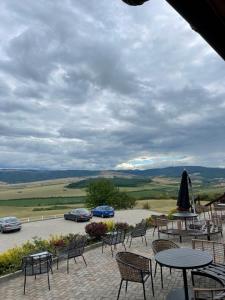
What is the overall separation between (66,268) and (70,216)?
21.2 m

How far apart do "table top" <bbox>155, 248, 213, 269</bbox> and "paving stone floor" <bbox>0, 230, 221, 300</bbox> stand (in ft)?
3.97

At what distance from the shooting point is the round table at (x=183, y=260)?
6688 mm

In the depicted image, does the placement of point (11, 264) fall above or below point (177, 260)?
below

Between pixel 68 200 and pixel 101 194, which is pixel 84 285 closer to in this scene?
pixel 101 194

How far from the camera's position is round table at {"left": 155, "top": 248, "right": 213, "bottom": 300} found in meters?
6.69

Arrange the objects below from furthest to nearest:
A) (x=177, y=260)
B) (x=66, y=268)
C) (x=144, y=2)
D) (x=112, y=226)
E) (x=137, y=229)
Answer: (x=112, y=226) < (x=137, y=229) < (x=66, y=268) < (x=177, y=260) < (x=144, y=2)

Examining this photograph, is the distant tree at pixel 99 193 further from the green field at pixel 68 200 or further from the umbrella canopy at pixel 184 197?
the umbrella canopy at pixel 184 197

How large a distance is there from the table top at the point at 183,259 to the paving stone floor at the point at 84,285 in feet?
3.97

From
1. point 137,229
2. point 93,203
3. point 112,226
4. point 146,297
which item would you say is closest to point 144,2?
point 146,297

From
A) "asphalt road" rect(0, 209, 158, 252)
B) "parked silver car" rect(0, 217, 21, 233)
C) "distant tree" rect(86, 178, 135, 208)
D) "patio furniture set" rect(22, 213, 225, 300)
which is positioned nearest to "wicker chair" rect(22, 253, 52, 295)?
"patio furniture set" rect(22, 213, 225, 300)

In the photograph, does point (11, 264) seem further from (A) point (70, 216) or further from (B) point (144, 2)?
(A) point (70, 216)

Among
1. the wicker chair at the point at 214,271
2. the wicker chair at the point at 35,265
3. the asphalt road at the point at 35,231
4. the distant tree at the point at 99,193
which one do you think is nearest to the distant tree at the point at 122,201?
the distant tree at the point at 99,193

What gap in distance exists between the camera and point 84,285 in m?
9.19

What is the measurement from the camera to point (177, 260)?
7039mm
